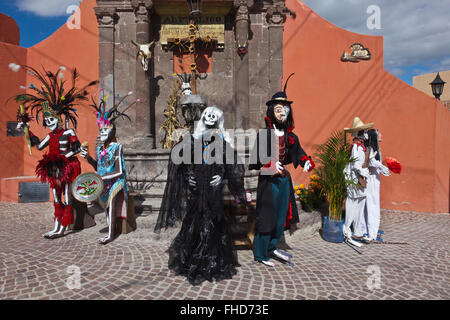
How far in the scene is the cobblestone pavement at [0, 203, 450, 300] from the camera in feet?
9.19

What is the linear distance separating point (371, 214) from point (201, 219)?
3.43 m

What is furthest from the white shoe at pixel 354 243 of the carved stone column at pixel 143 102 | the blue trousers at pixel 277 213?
the carved stone column at pixel 143 102

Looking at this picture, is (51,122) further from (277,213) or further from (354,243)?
(354,243)

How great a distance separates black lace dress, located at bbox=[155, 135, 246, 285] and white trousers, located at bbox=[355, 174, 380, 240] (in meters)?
2.85

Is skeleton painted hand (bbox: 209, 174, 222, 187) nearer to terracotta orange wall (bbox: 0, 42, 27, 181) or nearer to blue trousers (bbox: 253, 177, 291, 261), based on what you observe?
blue trousers (bbox: 253, 177, 291, 261)

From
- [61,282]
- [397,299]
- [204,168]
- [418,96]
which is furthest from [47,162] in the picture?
[418,96]

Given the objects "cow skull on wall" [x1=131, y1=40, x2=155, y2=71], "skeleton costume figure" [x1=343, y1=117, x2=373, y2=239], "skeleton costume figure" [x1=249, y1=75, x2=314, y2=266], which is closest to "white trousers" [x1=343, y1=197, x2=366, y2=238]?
"skeleton costume figure" [x1=343, y1=117, x2=373, y2=239]

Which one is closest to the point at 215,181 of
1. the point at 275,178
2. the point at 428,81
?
the point at 275,178

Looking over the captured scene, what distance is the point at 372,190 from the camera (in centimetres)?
469

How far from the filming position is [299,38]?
6.92 metres

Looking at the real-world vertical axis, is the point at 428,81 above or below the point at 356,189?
above

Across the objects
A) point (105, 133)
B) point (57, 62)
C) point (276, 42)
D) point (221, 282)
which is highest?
point (276, 42)

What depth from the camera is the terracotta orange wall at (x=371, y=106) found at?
21.6ft
